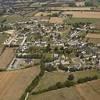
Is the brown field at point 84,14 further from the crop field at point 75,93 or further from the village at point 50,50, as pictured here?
the crop field at point 75,93

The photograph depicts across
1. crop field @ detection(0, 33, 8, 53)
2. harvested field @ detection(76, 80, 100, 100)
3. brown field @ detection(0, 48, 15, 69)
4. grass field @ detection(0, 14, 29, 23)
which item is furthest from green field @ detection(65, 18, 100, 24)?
harvested field @ detection(76, 80, 100, 100)

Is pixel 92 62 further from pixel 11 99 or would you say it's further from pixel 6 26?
pixel 6 26

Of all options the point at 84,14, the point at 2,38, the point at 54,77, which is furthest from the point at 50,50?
the point at 84,14

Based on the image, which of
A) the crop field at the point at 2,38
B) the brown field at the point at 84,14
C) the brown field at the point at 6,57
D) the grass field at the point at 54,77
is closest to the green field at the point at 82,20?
the brown field at the point at 84,14

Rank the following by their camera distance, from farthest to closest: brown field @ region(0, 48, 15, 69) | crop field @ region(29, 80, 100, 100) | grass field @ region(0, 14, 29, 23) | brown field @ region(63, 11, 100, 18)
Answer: grass field @ region(0, 14, 29, 23), brown field @ region(63, 11, 100, 18), brown field @ region(0, 48, 15, 69), crop field @ region(29, 80, 100, 100)

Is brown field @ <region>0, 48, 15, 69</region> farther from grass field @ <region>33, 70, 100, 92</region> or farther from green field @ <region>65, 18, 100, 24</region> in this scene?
green field @ <region>65, 18, 100, 24</region>

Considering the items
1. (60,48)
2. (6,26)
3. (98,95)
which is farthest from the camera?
(6,26)

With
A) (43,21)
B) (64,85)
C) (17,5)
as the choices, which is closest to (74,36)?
(43,21)
